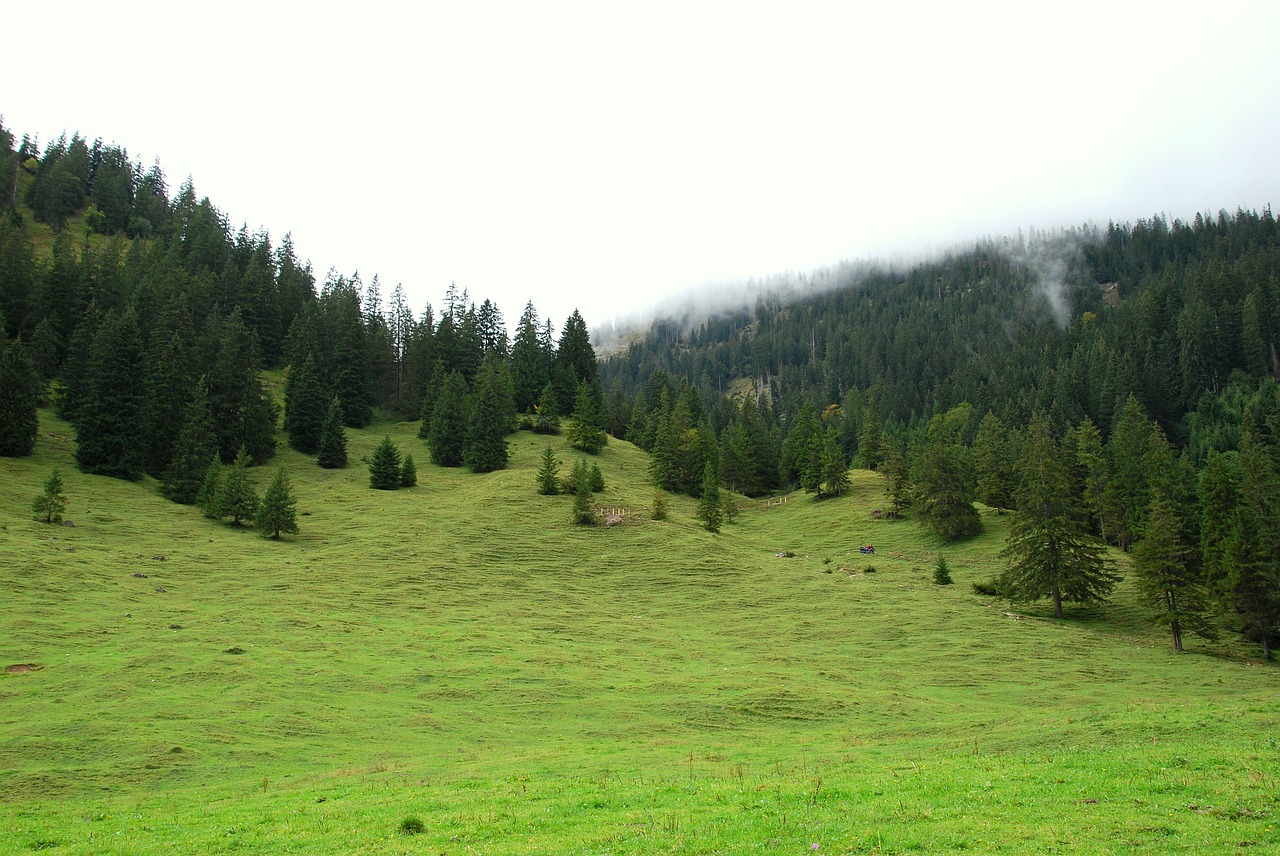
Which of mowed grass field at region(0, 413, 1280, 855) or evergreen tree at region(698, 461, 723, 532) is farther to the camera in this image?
evergreen tree at region(698, 461, 723, 532)

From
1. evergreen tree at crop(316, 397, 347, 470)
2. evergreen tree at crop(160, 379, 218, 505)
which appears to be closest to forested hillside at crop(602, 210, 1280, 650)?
evergreen tree at crop(316, 397, 347, 470)

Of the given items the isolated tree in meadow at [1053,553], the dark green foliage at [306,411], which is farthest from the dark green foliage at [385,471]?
the isolated tree in meadow at [1053,553]

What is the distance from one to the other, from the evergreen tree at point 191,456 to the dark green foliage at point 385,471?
1794cm

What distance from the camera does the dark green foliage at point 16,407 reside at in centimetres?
7412

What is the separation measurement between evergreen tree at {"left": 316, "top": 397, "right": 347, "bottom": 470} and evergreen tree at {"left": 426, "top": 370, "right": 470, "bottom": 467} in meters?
13.1

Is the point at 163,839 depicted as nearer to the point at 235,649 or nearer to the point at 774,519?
the point at 235,649

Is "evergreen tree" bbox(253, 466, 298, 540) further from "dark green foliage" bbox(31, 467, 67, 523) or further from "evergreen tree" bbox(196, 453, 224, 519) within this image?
"dark green foliage" bbox(31, 467, 67, 523)

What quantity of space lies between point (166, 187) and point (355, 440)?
131 m

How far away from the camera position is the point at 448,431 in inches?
4318

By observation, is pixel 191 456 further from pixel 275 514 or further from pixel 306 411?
pixel 306 411

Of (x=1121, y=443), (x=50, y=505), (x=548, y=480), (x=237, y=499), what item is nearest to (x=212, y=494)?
(x=237, y=499)

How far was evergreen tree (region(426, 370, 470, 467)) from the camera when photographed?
359ft

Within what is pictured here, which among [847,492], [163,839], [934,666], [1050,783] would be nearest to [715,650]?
[934,666]

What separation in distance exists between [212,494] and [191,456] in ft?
28.6
